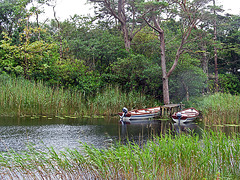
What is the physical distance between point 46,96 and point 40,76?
4.56m

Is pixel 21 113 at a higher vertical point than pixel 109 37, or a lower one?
lower

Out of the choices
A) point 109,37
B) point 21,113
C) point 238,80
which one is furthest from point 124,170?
point 238,80

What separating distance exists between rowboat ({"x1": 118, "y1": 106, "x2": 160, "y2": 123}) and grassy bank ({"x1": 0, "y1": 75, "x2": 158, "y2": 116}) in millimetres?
1592

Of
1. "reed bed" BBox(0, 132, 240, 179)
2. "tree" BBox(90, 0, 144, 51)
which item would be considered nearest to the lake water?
"reed bed" BBox(0, 132, 240, 179)

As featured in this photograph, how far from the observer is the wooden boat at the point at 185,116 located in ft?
50.2

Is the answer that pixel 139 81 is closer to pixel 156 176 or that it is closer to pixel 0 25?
pixel 0 25

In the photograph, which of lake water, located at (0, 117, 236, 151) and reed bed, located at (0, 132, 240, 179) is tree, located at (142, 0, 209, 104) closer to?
lake water, located at (0, 117, 236, 151)

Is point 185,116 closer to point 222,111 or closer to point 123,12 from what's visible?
point 222,111

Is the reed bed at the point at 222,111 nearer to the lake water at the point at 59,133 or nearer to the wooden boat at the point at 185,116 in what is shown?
the wooden boat at the point at 185,116

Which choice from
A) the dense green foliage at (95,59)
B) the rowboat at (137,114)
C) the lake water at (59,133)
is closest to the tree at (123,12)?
the dense green foliage at (95,59)

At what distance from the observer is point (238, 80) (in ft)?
85.9

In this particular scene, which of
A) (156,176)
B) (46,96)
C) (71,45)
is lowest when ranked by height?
(156,176)

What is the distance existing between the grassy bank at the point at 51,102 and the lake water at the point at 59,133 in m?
1.12

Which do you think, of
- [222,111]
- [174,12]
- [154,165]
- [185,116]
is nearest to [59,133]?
[154,165]
